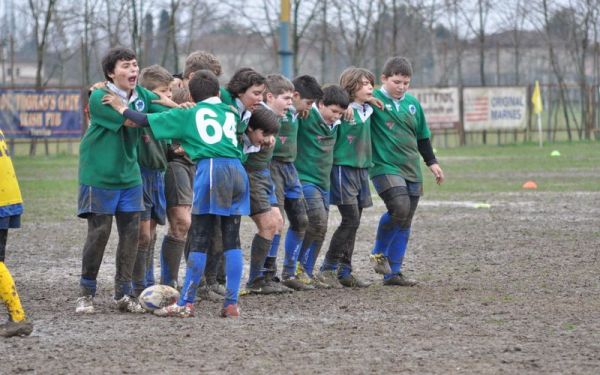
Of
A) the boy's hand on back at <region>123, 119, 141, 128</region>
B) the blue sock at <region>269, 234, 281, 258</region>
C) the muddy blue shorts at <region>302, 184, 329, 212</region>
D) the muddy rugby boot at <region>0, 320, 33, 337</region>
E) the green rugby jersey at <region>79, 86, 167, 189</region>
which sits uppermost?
the boy's hand on back at <region>123, 119, 141, 128</region>

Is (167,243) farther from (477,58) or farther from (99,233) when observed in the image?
(477,58)

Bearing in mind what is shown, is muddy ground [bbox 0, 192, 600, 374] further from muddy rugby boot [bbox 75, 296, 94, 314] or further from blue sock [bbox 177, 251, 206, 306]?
blue sock [bbox 177, 251, 206, 306]

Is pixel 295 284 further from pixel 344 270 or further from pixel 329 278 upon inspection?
pixel 344 270

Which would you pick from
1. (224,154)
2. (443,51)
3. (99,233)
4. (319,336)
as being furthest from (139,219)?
(443,51)

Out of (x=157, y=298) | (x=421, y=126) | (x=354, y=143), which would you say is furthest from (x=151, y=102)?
(x=421, y=126)

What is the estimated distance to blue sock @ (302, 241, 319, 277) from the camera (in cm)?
905

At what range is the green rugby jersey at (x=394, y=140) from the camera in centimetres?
916

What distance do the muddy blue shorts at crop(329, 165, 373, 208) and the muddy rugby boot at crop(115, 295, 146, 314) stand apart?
209 centimetres

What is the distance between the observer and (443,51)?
40.0 metres

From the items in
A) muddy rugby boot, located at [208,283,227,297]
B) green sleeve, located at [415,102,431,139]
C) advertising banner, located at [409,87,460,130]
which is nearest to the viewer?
muddy rugby boot, located at [208,283,227,297]

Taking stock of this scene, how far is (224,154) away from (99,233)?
3.47 ft

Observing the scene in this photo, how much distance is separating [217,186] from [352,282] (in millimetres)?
2212

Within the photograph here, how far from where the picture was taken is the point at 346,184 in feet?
29.6

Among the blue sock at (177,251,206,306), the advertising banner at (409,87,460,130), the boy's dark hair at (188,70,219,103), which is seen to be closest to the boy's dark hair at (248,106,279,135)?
the boy's dark hair at (188,70,219,103)
